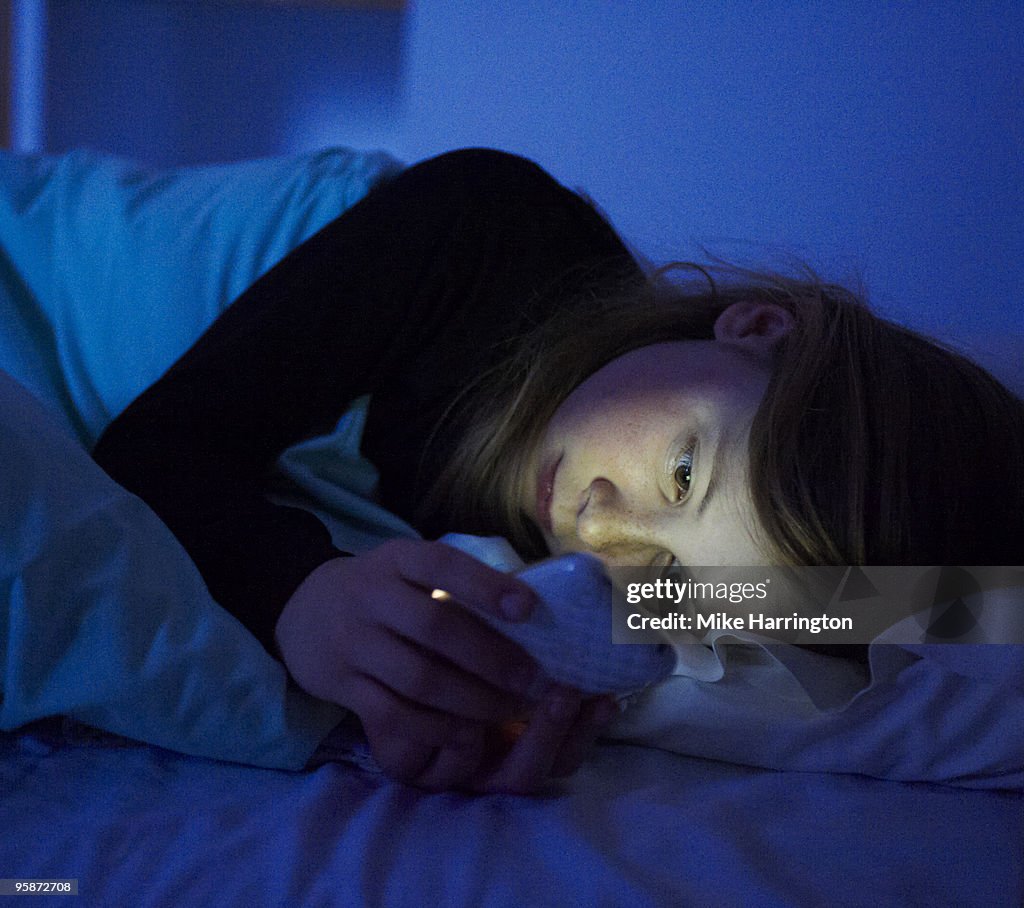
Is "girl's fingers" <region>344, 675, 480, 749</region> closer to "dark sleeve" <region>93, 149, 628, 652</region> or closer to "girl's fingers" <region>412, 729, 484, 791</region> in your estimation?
"girl's fingers" <region>412, 729, 484, 791</region>

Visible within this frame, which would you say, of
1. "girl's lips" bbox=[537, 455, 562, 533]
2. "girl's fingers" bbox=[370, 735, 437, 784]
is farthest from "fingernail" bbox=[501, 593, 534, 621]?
"girl's lips" bbox=[537, 455, 562, 533]

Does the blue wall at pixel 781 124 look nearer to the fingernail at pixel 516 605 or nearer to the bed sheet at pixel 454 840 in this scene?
the bed sheet at pixel 454 840

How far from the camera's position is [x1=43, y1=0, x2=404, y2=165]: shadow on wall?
189cm

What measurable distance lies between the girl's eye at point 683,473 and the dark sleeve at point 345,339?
213 millimetres

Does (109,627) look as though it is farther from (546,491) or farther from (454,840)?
(546,491)

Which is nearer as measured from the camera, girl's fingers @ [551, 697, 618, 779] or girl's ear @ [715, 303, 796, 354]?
girl's fingers @ [551, 697, 618, 779]

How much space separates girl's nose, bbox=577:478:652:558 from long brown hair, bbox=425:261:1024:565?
7 cm

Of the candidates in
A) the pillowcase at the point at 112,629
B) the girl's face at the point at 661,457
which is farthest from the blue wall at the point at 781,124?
the pillowcase at the point at 112,629

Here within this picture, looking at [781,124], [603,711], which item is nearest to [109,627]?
[603,711]

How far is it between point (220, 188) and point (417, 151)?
72 centimetres

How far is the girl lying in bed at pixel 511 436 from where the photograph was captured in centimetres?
48

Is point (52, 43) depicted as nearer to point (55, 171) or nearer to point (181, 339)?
point (55, 171)

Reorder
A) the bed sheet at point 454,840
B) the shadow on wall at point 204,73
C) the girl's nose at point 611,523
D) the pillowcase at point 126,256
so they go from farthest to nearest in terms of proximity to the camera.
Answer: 1. the shadow on wall at point 204,73
2. the pillowcase at point 126,256
3. the girl's nose at point 611,523
4. the bed sheet at point 454,840

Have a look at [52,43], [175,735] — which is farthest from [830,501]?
[52,43]
